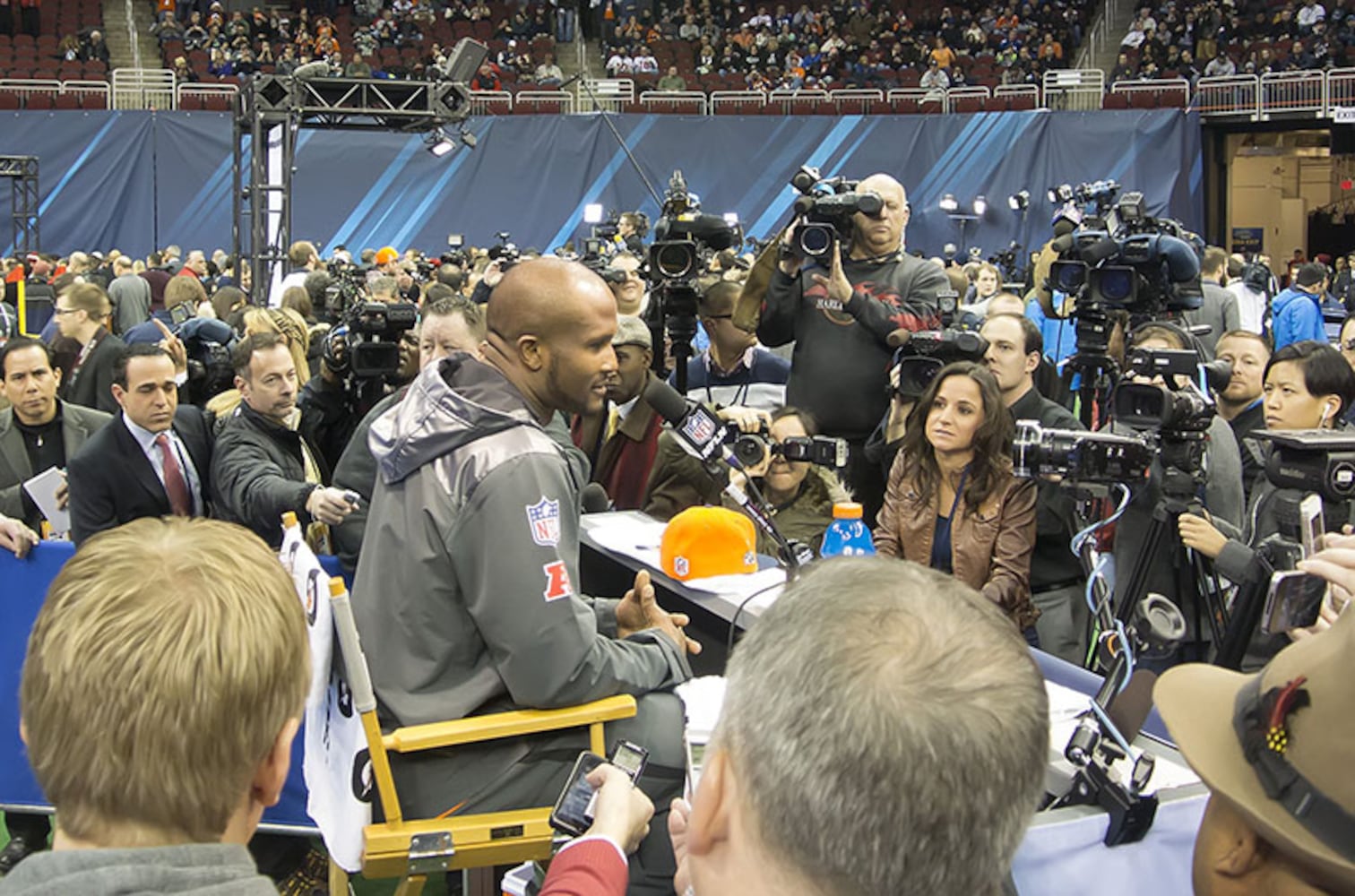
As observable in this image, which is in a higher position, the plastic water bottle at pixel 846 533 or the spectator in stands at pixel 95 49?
the spectator in stands at pixel 95 49

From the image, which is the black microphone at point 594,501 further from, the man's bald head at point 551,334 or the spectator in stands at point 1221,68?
the spectator in stands at point 1221,68

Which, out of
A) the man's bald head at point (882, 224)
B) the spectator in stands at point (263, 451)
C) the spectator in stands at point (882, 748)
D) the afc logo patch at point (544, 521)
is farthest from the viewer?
the man's bald head at point (882, 224)

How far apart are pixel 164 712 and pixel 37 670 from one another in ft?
0.47

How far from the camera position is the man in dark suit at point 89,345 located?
5.92 metres

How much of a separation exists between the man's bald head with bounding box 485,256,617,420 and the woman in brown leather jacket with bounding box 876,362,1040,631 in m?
1.35

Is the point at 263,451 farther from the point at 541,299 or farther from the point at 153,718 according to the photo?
the point at 153,718

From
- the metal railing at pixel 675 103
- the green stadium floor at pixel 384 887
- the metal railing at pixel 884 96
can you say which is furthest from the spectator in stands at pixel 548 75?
the green stadium floor at pixel 384 887

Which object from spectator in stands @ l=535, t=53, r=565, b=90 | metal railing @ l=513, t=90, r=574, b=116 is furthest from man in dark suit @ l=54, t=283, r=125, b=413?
spectator in stands @ l=535, t=53, r=565, b=90

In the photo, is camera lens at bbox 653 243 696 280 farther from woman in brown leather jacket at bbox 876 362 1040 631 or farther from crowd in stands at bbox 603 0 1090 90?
crowd in stands at bbox 603 0 1090 90

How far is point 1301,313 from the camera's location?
9008mm

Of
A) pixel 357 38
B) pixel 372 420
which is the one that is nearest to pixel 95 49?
pixel 357 38

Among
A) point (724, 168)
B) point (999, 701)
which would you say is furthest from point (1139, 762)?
point (724, 168)

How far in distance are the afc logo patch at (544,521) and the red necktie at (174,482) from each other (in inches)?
79.8

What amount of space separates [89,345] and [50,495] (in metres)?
2.17
